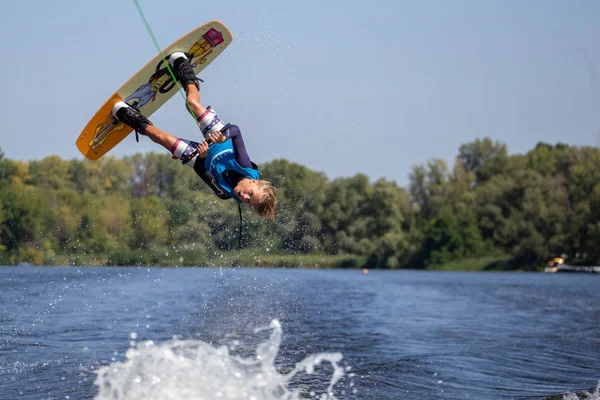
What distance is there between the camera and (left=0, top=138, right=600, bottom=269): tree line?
28625 mm

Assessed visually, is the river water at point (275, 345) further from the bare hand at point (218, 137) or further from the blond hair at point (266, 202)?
the bare hand at point (218, 137)

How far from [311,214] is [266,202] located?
28.5 meters

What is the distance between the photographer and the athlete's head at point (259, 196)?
677cm

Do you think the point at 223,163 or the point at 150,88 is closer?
the point at 223,163

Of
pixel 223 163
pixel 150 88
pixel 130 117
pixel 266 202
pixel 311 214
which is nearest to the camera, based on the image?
pixel 266 202

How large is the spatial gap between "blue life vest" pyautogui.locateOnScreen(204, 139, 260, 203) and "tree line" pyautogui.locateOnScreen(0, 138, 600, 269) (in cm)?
1165

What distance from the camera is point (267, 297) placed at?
60.7 ft

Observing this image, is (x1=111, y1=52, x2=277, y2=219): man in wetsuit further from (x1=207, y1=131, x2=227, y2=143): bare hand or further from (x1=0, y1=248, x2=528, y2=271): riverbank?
(x1=0, y1=248, x2=528, y2=271): riverbank

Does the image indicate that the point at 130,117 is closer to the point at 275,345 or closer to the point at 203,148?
the point at 203,148

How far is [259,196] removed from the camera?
22.2 ft

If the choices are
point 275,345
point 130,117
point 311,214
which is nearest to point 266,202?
point 275,345

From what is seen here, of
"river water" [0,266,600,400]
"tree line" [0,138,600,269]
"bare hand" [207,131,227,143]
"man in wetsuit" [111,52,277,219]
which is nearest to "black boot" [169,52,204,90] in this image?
"man in wetsuit" [111,52,277,219]

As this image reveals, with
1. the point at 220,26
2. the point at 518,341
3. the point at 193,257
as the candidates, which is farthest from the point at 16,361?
the point at 193,257

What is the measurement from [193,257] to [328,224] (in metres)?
12.9
